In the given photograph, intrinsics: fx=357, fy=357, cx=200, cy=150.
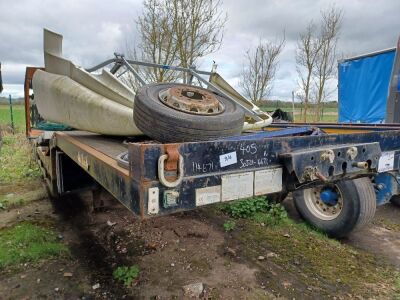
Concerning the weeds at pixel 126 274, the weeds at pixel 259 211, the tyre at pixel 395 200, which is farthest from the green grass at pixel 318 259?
the tyre at pixel 395 200

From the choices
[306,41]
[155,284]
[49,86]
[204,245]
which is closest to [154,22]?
[49,86]

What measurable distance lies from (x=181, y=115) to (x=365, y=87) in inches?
333

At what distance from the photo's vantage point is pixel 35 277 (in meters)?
2.96

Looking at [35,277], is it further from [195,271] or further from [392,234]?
→ [392,234]

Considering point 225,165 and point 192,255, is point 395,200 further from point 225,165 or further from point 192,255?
point 225,165

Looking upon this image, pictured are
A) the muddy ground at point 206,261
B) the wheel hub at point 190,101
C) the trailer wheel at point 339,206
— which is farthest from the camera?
the trailer wheel at point 339,206

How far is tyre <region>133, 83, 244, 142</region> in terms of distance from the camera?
2223 mm

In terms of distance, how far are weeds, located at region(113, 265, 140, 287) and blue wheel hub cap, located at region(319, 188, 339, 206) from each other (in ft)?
6.72

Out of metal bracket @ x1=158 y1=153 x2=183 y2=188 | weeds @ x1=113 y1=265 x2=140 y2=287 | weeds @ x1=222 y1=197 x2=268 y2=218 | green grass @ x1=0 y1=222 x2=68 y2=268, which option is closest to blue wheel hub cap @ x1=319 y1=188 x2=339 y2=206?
weeds @ x1=222 y1=197 x2=268 y2=218

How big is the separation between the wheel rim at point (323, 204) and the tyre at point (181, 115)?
64.1 inches

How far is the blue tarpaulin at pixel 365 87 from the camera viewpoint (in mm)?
8773

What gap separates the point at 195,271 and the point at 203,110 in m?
1.39

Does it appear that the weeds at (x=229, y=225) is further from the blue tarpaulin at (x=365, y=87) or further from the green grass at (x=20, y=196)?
the blue tarpaulin at (x=365, y=87)

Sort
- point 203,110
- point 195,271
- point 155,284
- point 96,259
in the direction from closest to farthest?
1. point 203,110
2. point 155,284
3. point 195,271
4. point 96,259
